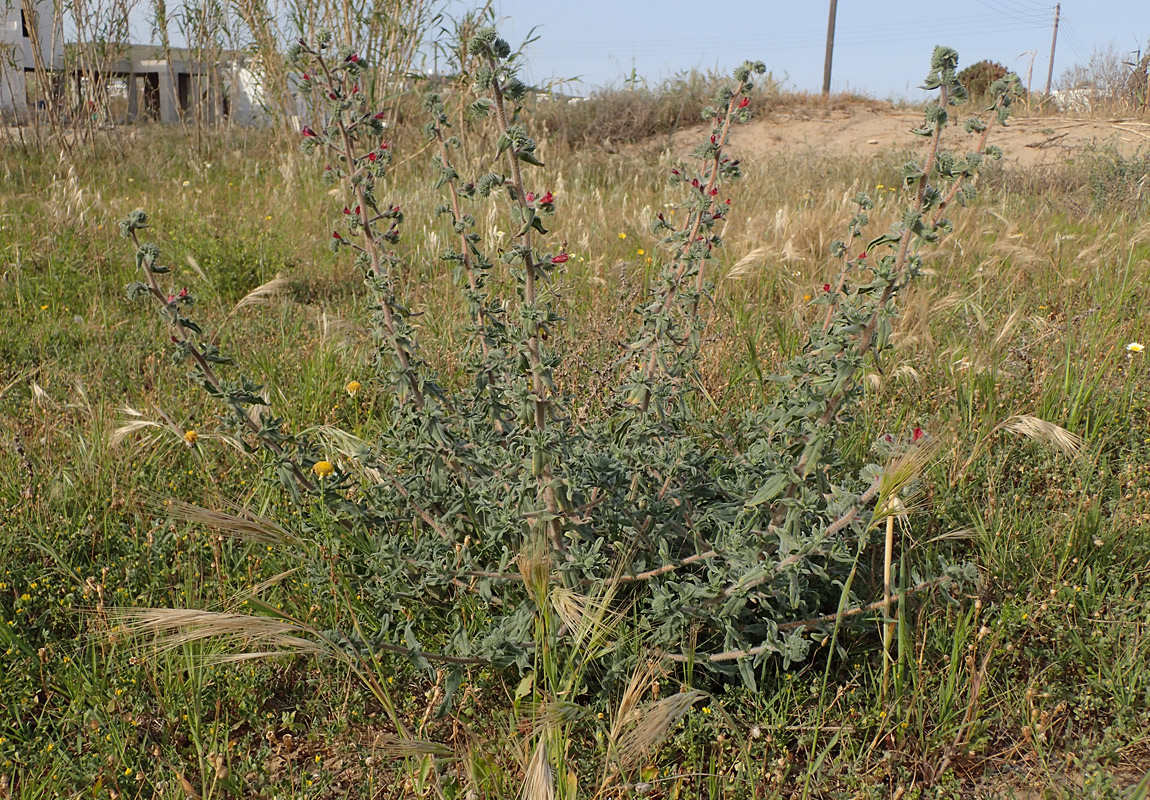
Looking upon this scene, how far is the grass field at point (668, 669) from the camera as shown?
5.46 ft

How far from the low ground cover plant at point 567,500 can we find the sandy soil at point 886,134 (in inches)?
338

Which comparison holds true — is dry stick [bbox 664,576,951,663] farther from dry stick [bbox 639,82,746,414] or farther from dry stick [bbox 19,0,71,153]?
dry stick [bbox 19,0,71,153]

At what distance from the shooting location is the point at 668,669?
1.78 m

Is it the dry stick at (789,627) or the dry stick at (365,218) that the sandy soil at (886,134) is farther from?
the dry stick at (365,218)

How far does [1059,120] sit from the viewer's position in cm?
1094

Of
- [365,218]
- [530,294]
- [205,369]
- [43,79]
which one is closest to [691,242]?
[530,294]

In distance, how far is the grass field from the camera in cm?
166

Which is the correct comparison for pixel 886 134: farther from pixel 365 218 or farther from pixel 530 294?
pixel 530 294

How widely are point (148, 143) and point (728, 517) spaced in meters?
9.28

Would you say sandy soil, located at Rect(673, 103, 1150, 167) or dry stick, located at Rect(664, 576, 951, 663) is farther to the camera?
sandy soil, located at Rect(673, 103, 1150, 167)

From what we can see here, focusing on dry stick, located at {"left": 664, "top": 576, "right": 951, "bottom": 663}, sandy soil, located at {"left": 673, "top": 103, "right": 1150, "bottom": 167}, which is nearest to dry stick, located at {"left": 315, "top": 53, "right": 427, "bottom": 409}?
dry stick, located at {"left": 664, "top": 576, "right": 951, "bottom": 663}

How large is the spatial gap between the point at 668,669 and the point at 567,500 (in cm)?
44

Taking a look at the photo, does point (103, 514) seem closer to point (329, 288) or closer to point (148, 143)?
point (329, 288)

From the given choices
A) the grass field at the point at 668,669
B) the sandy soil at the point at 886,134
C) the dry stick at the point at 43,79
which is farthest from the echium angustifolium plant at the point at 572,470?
the sandy soil at the point at 886,134
